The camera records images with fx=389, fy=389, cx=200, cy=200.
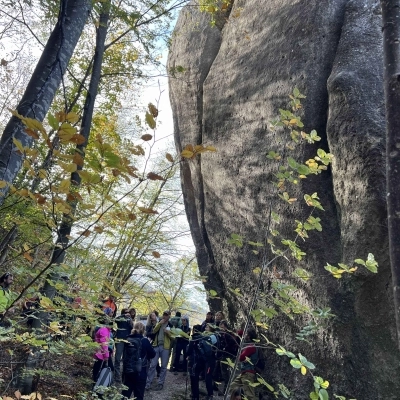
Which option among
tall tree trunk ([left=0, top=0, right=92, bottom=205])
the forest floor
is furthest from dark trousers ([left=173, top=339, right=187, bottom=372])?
tall tree trunk ([left=0, top=0, right=92, bottom=205])

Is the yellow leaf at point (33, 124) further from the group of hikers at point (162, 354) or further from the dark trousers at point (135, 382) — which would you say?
the dark trousers at point (135, 382)

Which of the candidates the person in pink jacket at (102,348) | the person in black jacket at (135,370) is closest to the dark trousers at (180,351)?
the person in pink jacket at (102,348)

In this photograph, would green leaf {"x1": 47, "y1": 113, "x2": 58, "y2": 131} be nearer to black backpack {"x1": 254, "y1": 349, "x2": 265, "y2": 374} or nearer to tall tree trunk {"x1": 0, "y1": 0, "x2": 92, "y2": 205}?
tall tree trunk {"x1": 0, "y1": 0, "x2": 92, "y2": 205}

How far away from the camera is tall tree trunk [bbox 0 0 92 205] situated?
243 centimetres

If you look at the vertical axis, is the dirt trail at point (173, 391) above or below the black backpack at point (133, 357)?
below

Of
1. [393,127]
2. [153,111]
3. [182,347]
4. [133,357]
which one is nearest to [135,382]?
[133,357]

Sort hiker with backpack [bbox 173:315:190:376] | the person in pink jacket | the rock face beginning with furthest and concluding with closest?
hiker with backpack [bbox 173:315:190:376]
the rock face
the person in pink jacket

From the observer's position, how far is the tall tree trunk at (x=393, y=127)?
1676mm

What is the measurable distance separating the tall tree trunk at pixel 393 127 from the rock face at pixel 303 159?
1.81 meters

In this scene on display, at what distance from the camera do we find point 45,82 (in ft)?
8.80

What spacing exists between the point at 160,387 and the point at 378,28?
28.9ft

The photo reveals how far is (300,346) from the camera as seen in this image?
6578mm

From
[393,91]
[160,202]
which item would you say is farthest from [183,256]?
[393,91]

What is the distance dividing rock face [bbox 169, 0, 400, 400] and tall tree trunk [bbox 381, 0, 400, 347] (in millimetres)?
1813
